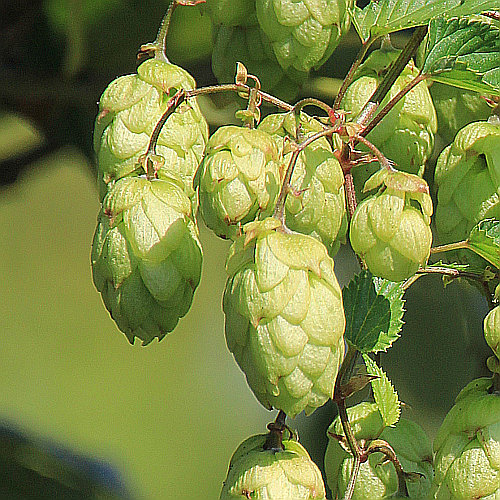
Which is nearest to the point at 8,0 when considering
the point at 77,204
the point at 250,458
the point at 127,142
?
the point at 127,142

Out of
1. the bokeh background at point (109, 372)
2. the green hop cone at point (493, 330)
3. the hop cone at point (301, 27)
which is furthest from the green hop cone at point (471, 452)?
the bokeh background at point (109, 372)

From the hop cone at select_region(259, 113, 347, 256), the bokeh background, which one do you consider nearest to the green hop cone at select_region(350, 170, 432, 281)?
the hop cone at select_region(259, 113, 347, 256)

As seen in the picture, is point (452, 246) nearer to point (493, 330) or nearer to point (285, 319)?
point (493, 330)

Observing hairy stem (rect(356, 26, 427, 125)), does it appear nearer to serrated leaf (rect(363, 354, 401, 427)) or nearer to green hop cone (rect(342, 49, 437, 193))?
green hop cone (rect(342, 49, 437, 193))

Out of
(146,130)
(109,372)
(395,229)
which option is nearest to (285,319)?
(395,229)

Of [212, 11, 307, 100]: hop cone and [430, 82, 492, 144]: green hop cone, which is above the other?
[212, 11, 307, 100]: hop cone

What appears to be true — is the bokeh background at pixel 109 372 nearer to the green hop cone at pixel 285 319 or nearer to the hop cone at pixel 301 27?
the hop cone at pixel 301 27

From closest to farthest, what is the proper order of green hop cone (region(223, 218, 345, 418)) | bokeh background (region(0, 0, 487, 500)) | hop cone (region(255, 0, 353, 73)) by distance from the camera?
green hop cone (region(223, 218, 345, 418)) < hop cone (region(255, 0, 353, 73)) < bokeh background (region(0, 0, 487, 500))
